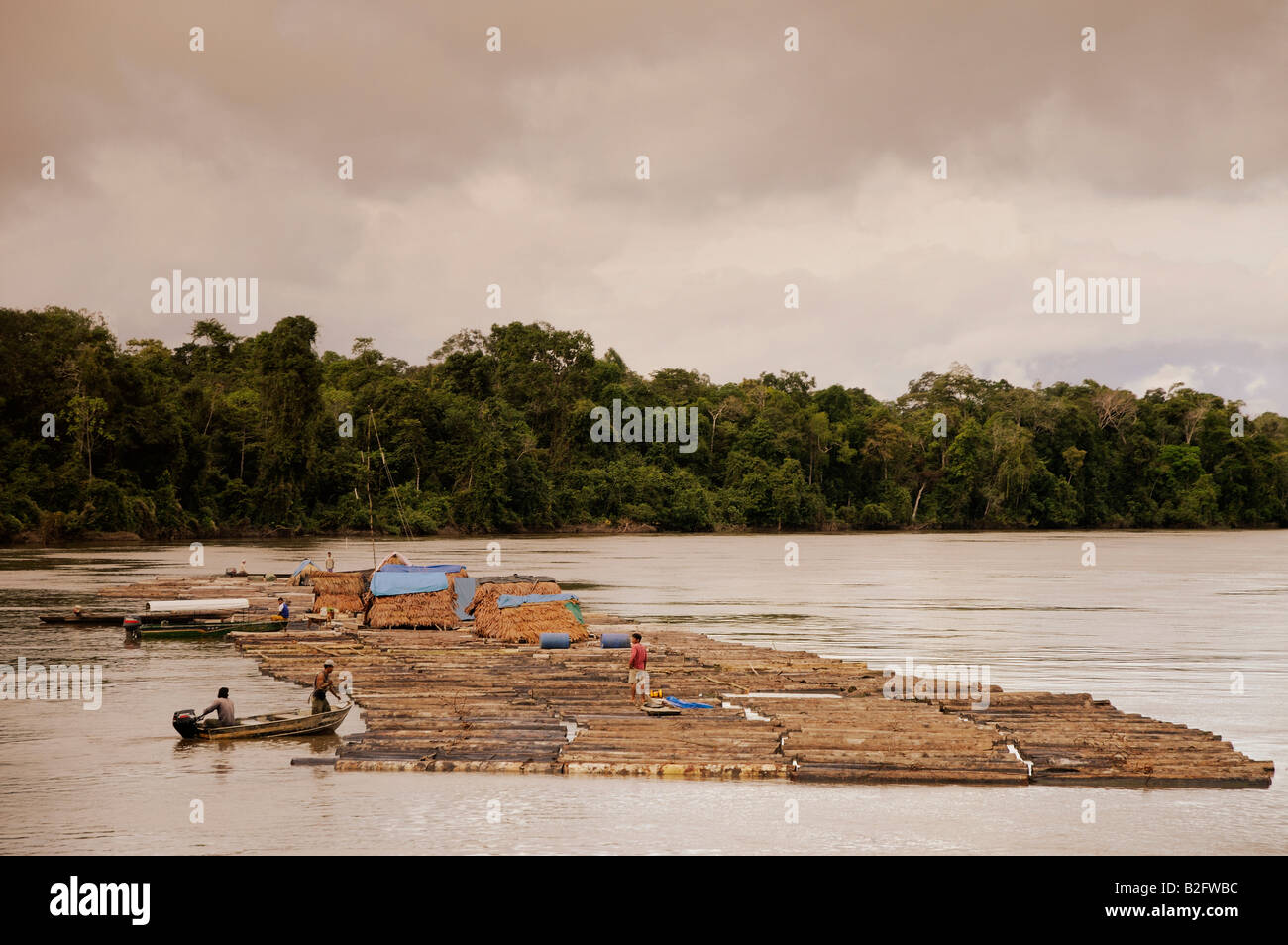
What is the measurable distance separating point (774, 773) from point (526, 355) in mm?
103082

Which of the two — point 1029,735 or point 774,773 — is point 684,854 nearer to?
point 774,773

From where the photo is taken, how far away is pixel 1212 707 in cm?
2059

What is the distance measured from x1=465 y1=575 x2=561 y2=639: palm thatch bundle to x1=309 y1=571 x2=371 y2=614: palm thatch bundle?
525cm

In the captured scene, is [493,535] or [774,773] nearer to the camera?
[774,773]

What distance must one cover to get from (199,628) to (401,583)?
241 inches

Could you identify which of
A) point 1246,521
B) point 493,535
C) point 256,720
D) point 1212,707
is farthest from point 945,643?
point 1246,521

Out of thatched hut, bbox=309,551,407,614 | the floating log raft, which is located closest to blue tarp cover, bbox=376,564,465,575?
thatched hut, bbox=309,551,407,614

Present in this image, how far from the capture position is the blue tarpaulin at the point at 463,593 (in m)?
28.8

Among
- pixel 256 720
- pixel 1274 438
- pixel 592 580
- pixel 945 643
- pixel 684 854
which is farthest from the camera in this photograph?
pixel 1274 438

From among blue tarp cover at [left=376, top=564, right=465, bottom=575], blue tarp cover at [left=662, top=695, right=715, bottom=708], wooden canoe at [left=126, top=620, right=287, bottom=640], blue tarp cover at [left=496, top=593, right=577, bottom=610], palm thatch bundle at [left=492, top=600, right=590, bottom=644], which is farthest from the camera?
wooden canoe at [left=126, top=620, right=287, bottom=640]

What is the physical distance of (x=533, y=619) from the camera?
25.7 meters

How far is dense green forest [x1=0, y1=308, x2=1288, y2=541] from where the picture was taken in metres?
83.6

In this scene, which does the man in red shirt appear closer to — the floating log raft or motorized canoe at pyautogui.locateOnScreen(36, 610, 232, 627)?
the floating log raft

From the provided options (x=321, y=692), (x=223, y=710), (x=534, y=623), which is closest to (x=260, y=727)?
(x=223, y=710)
